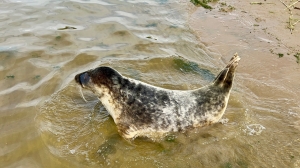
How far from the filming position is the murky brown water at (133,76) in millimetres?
4297

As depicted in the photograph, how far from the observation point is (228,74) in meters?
4.58

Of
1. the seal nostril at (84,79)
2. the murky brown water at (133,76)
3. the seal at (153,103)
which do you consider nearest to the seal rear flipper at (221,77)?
the seal at (153,103)

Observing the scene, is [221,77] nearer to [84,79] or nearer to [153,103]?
[153,103]

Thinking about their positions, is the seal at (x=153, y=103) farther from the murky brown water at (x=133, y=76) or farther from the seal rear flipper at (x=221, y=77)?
the murky brown water at (x=133, y=76)

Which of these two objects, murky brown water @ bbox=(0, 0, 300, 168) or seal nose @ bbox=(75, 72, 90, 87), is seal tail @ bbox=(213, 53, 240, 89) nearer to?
murky brown water @ bbox=(0, 0, 300, 168)

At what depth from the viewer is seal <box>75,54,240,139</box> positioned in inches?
172

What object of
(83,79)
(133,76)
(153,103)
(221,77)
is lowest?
(133,76)

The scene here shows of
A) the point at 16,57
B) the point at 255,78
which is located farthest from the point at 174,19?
the point at 16,57

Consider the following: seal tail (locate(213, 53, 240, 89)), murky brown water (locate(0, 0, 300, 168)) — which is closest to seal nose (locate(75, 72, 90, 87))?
murky brown water (locate(0, 0, 300, 168))

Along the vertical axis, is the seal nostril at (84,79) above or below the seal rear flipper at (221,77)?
below

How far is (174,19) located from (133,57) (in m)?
2.97

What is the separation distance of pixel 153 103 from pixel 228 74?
1232mm

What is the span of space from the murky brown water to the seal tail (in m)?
0.71

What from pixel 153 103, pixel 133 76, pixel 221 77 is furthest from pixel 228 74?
pixel 133 76
